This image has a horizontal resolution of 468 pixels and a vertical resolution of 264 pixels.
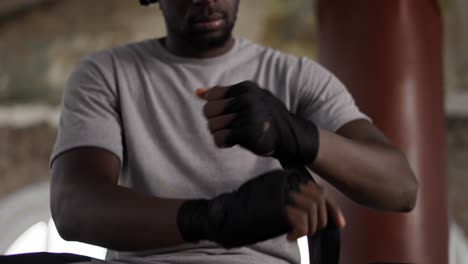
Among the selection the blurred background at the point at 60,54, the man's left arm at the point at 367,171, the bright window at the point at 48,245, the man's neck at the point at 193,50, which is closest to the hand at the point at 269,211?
the man's left arm at the point at 367,171

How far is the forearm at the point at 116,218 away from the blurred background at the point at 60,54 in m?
3.69

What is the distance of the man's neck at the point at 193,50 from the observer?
5.90 feet

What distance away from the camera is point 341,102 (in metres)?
1.72

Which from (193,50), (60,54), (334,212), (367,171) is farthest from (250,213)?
(60,54)

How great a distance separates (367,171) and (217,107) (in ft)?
1.16

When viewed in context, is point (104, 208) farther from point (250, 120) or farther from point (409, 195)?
point (409, 195)

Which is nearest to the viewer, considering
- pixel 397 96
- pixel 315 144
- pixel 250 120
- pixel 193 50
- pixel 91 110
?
pixel 250 120

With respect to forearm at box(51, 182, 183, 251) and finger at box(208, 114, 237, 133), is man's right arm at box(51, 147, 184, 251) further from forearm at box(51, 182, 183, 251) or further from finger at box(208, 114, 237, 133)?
finger at box(208, 114, 237, 133)

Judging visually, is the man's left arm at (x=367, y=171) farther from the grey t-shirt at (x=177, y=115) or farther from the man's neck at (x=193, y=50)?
the man's neck at (x=193, y=50)

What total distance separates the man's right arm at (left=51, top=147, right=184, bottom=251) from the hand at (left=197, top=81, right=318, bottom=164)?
15cm

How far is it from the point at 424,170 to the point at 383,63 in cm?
36

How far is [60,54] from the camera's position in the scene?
5.81 metres

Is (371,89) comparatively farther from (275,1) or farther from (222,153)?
(275,1)

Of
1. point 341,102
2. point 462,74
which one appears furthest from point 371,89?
point 462,74
